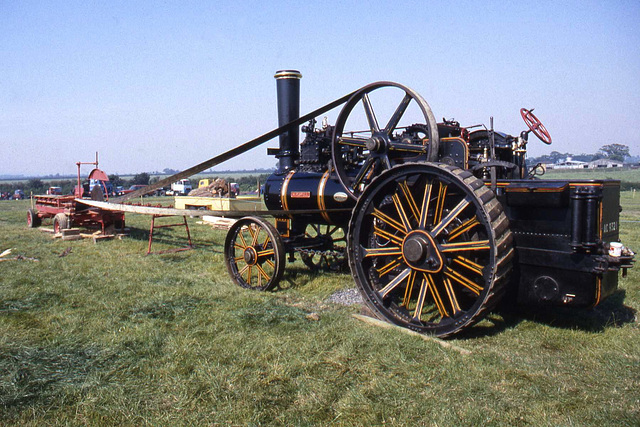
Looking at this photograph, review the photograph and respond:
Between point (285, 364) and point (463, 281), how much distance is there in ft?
5.42

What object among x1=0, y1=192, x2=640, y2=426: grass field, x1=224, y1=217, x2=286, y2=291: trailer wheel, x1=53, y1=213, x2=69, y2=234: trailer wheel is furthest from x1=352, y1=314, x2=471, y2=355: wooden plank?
x1=53, y1=213, x2=69, y2=234: trailer wheel

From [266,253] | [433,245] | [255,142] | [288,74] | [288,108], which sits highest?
[288,74]

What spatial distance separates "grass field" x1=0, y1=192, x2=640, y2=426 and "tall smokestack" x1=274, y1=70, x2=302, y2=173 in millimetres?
2006

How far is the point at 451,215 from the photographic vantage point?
404cm

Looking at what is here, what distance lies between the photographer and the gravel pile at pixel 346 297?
18.3ft

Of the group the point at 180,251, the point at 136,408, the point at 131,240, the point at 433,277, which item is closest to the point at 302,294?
the point at 433,277

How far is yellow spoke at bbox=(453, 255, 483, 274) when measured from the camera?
4023mm

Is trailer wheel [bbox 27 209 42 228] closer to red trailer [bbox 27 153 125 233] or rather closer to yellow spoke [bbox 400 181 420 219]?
red trailer [bbox 27 153 125 233]

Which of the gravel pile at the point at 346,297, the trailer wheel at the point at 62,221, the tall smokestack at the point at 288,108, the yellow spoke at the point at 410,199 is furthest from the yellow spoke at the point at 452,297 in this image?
the trailer wheel at the point at 62,221

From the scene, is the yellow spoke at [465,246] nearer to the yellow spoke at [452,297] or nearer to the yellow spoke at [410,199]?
the yellow spoke at [452,297]

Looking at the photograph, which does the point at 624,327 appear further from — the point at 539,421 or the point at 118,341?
the point at 118,341

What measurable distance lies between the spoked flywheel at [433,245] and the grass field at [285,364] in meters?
0.34

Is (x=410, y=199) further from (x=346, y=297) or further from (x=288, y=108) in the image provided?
Result: (x=288, y=108)

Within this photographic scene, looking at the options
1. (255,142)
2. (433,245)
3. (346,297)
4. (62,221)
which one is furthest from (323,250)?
(62,221)
